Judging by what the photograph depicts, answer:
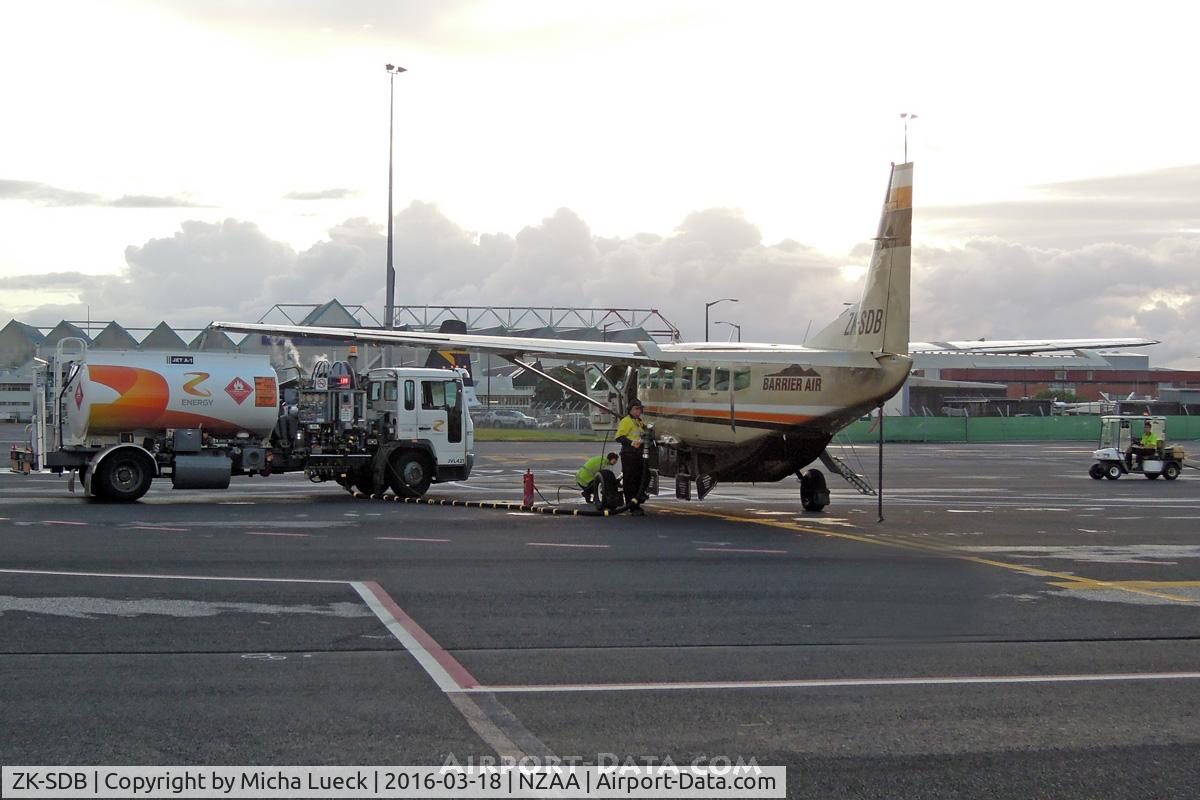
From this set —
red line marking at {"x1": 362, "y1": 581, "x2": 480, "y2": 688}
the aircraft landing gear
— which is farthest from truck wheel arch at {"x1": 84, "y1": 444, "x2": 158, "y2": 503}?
red line marking at {"x1": 362, "y1": 581, "x2": 480, "y2": 688}

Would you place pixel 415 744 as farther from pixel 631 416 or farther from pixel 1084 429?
pixel 1084 429

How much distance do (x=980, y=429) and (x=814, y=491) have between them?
46.5 metres

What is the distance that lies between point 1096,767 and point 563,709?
3.08m

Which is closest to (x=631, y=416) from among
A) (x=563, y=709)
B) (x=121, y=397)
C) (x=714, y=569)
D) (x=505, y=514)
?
(x=505, y=514)

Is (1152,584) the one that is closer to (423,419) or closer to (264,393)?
(423,419)

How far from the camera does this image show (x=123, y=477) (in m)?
23.8

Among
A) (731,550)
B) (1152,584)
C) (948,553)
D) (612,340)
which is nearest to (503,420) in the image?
(612,340)

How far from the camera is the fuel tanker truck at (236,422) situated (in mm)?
23875

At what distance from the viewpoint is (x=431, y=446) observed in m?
26.4

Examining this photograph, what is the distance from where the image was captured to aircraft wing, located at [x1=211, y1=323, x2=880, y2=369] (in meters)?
22.2

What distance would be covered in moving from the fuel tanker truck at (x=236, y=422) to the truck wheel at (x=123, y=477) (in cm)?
2

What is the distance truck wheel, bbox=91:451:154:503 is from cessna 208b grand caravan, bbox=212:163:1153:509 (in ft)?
10.1

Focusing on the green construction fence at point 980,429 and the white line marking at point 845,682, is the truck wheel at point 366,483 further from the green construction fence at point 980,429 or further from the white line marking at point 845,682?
the green construction fence at point 980,429

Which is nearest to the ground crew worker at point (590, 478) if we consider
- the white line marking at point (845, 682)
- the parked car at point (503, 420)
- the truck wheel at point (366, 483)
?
the truck wheel at point (366, 483)
